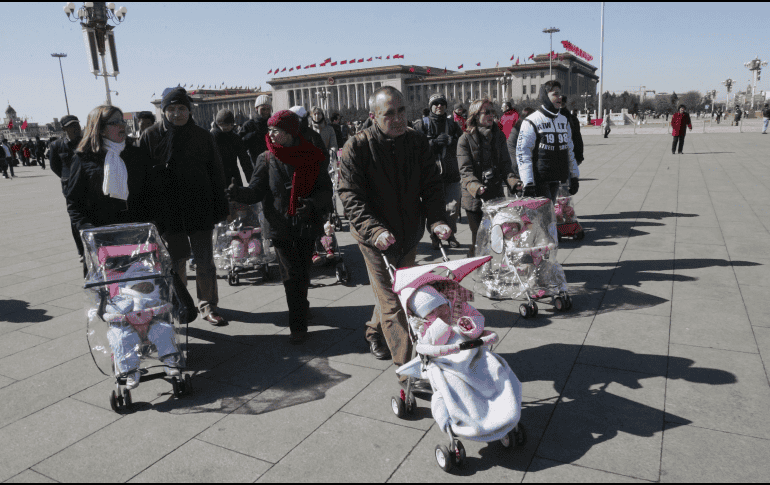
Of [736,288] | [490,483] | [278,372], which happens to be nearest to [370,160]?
[278,372]

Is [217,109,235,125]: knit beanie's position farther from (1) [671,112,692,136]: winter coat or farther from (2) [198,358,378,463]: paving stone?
(1) [671,112,692,136]: winter coat

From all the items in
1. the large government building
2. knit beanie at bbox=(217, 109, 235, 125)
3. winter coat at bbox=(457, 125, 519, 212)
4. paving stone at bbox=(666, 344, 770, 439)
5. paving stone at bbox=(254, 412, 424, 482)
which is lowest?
paving stone at bbox=(666, 344, 770, 439)

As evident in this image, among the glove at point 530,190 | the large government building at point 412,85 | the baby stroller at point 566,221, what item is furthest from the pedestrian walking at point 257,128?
the large government building at point 412,85

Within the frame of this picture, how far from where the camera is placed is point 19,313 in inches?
221

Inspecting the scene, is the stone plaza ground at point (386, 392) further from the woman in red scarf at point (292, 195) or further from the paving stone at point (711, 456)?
the woman in red scarf at point (292, 195)

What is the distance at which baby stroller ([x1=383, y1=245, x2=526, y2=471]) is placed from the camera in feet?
9.07

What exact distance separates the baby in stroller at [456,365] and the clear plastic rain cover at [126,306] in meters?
1.79

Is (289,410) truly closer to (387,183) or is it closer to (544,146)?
(387,183)

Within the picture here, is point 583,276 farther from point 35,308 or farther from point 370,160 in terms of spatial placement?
point 35,308

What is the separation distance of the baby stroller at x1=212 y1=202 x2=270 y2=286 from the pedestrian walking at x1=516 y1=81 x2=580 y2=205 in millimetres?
3277

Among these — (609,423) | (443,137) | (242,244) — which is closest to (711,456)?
(609,423)

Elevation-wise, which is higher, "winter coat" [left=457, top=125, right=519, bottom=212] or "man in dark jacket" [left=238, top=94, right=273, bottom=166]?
"man in dark jacket" [left=238, top=94, right=273, bottom=166]

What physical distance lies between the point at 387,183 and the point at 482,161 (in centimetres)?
266

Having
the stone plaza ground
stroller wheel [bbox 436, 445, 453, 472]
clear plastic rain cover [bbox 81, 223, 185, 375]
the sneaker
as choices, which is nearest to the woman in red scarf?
the stone plaza ground
